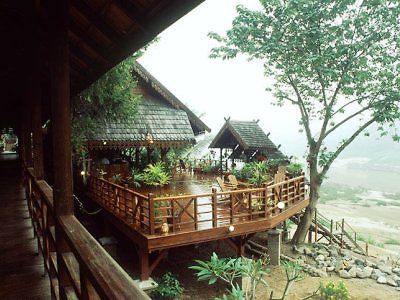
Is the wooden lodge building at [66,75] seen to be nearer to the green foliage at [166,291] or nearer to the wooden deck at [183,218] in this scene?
the wooden deck at [183,218]

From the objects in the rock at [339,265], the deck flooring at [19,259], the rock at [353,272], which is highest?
the deck flooring at [19,259]

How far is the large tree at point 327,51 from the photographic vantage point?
526 inches

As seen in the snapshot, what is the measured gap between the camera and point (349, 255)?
1666 cm

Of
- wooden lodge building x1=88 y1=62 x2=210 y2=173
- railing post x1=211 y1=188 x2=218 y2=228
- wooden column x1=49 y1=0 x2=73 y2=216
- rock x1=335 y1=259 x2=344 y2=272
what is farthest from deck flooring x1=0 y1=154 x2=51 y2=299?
rock x1=335 y1=259 x2=344 y2=272

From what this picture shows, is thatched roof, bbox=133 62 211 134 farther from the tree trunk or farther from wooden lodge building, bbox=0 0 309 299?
wooden lodge building, bbox=0 0 309 299

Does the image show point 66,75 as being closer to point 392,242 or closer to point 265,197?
point 265,197

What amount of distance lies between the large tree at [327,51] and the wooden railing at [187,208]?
17.2ft

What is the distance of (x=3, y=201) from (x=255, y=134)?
13984 millimetres

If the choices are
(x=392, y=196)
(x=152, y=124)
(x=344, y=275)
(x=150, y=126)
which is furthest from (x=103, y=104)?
(x=392, y=196)

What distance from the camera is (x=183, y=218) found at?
33.4 feet

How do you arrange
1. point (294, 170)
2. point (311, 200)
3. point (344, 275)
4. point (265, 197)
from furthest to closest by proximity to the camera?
point (311, 200), point (294, 170), point (344, 275), point (265, 197)

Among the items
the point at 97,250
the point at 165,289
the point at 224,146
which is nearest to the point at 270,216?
the point at 165,289

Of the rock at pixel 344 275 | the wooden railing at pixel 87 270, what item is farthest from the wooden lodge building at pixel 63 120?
the rock at pixel 344 275

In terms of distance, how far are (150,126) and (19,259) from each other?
11105 mm
